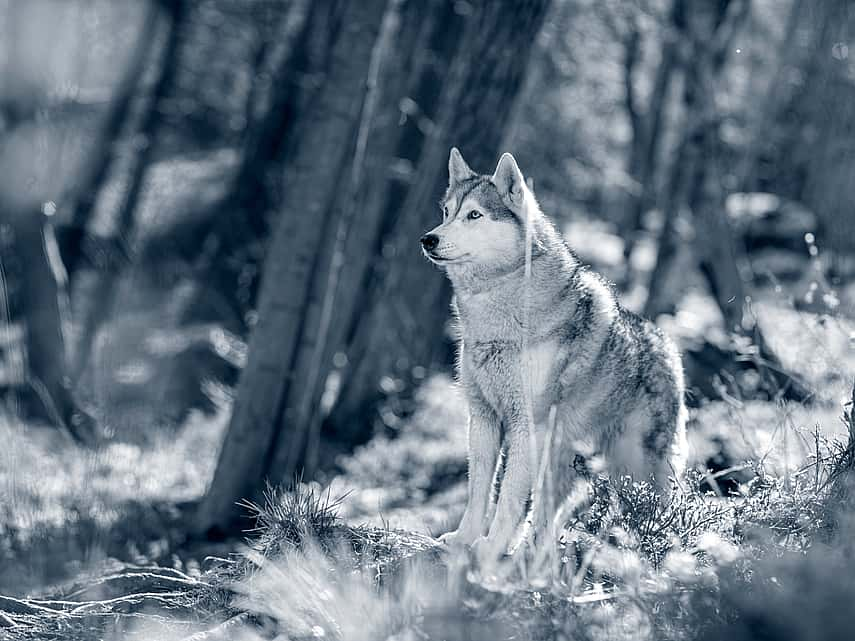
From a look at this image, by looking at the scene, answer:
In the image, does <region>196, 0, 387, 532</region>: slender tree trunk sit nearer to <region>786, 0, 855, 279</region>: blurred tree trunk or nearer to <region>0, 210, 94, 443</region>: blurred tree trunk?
<region>786, 0, 855, 279</region>: blurred tree trunk

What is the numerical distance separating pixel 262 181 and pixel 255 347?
10168 millimetres

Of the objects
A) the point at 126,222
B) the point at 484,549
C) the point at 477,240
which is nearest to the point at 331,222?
the point at 477,240

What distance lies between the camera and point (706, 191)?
12477 mm

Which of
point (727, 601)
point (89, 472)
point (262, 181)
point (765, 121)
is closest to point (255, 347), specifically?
point (89, 472)

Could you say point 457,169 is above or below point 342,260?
above

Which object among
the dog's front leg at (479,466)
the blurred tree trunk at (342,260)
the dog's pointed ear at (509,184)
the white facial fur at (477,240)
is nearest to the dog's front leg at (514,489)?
the dog's front leg at (479,466)

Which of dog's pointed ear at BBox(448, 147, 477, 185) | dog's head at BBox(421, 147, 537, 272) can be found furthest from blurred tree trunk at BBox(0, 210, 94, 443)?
dog's head at BBox(421, 147, 537, 272)

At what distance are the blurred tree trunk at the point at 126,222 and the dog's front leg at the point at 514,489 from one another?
1178cm

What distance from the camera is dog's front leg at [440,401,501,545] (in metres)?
6.17

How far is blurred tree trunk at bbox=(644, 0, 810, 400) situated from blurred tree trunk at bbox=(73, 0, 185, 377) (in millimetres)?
8483

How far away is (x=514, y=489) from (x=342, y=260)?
4.30 m

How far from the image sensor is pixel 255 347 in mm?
8594

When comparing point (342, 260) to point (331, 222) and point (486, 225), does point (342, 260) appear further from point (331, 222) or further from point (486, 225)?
point (486, 225)

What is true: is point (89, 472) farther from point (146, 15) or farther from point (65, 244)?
point (146, 15)
